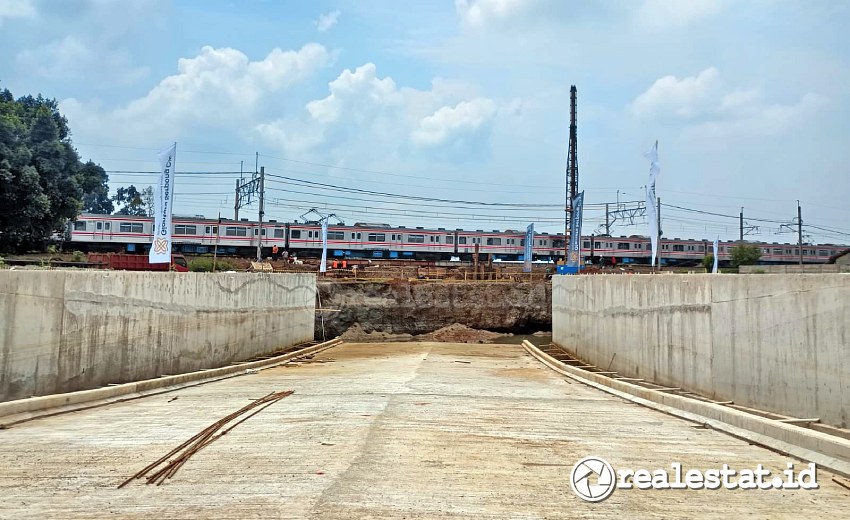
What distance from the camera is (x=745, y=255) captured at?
173 ft

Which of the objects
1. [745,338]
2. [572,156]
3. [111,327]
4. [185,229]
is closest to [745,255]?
[572,156]

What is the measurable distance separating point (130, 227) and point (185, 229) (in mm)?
3956

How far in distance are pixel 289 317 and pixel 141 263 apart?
7.28 metres

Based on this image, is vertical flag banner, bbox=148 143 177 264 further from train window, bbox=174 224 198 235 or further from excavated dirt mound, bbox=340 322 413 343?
train window, bbox=174 224 198 235

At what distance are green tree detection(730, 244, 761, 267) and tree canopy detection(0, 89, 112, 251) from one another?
51.7 meters

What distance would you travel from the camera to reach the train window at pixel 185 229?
154ft

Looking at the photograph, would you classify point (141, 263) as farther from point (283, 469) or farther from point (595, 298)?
point (283, 469)

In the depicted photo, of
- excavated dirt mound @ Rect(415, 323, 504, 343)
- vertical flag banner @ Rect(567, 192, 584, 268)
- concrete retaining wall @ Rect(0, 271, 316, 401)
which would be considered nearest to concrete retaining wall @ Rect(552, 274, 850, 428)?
concrete retaining wall @ Rect(0, 271, 316, 401)

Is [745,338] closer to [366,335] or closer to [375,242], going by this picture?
[366,335]

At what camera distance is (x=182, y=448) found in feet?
19.8

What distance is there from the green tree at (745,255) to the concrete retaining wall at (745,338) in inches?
1784

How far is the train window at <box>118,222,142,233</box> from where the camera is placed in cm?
4466

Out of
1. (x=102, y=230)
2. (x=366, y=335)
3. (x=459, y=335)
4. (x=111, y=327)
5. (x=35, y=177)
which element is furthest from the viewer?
(x=102, y=230)

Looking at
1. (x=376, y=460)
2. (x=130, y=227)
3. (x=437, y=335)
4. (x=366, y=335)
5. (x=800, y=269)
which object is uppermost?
(x=130, y=227)
